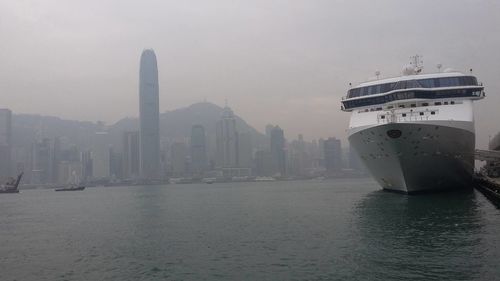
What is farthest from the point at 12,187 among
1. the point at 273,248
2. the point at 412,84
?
the point at 273,248

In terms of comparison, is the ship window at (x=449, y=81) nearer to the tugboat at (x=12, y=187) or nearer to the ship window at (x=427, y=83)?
the ship window at (x=427, y=83)

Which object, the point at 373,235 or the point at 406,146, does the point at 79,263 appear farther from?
the point at 406,146

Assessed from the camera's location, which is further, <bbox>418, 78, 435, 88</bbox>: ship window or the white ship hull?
<bbox>418, 78, 435, 88</bbox>: ship window

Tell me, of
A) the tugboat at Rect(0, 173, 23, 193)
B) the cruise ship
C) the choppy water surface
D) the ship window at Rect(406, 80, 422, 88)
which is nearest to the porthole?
the cruise ship

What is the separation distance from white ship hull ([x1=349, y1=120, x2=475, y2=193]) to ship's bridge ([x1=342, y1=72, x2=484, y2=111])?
429cm

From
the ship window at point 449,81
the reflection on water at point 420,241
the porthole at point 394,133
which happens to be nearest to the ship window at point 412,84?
the ship window at point 449,81

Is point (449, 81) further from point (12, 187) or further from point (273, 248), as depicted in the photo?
point (12, 187)

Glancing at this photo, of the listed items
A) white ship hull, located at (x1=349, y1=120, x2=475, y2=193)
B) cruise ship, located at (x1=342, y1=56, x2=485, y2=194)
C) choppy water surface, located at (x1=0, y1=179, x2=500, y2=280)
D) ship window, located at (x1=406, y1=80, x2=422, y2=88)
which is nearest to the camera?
choppy water surface, located at (x1=0, y1=179, x2=500, y2=280)

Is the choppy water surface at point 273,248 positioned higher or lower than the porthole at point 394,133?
lower

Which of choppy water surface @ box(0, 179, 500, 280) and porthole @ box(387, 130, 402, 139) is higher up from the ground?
porthole @ box(387, 130, 402, 139)

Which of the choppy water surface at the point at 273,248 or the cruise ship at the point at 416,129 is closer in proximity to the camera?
the choppy water surface at the point at 273,248

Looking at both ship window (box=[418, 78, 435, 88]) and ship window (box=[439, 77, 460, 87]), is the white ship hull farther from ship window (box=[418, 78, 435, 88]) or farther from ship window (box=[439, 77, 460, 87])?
ship window (box=[418, 78, 435, 88])

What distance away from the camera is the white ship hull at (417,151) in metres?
40.2

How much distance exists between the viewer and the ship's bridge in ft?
151
